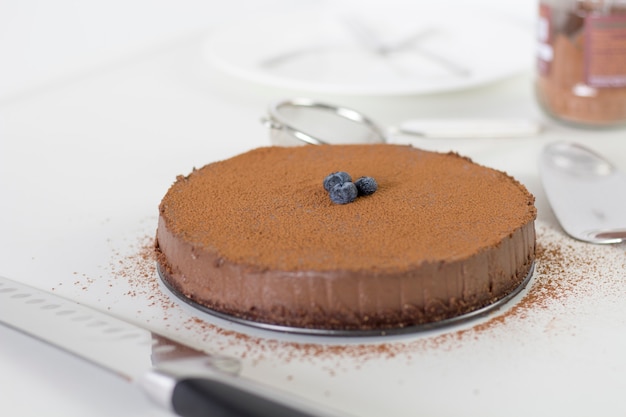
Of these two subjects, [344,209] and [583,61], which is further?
[583,61]

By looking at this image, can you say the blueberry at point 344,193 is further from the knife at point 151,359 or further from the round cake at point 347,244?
the knife at point 151,359

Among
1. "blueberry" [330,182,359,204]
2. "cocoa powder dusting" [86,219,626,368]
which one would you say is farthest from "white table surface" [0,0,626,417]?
"blueberry" [330,182,359,204]

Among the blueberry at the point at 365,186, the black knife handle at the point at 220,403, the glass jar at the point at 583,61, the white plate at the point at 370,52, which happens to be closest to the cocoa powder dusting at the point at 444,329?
the black knife handle at the point at 220,403

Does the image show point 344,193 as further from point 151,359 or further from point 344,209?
point 151,359

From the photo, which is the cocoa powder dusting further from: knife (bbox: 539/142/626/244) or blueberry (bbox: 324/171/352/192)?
blueberry (bbox: 324/171/352/192)

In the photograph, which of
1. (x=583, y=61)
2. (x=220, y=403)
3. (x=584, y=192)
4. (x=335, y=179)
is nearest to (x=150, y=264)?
(x=335, y=179)

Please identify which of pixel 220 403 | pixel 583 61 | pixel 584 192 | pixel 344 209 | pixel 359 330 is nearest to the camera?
pixel 220 403
